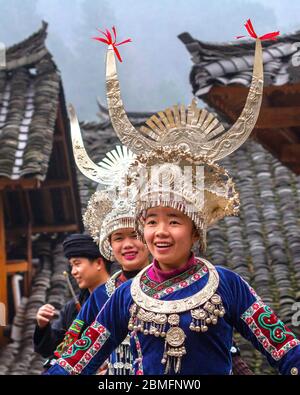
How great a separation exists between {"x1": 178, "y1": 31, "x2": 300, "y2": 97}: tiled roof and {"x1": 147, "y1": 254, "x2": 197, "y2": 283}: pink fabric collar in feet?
11.4

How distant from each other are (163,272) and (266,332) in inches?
22.0

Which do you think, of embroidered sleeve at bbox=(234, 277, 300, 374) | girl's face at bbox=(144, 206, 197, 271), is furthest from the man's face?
embroidered sleeve at bbox=(234, 277, 300, 374)

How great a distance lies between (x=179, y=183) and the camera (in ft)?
16.2

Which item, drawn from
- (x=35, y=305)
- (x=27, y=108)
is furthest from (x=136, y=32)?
(x=35, y=305)

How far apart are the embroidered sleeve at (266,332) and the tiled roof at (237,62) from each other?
3.66m

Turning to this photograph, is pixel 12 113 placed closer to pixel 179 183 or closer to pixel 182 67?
pixel 179 183

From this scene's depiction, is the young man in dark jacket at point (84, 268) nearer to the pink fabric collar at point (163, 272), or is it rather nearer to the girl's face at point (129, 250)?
the girl's face at point (129, 250)

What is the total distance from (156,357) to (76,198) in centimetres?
734

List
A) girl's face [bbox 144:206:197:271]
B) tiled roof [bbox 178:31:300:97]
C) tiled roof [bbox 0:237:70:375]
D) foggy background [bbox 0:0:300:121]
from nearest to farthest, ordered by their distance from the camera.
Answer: girl's face [bbox 144:206:197:271] < tiled roof [bbox 178:31:300:97] < tiled roof [bbox 0:237:70:375] < foggy background [bbox 0:0:300:121]

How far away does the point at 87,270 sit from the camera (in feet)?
21.7

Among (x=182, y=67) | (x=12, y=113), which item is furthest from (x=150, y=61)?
(x=12, y=113)

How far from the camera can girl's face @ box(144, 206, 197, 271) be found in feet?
15.8

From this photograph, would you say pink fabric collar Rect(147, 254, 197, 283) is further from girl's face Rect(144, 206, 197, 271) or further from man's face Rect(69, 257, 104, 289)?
man's face Rect(69, 257, 104, 289)

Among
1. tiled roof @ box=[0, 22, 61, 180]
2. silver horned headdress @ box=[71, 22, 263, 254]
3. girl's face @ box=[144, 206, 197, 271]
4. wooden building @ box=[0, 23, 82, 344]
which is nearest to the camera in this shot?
girl's face @ box=[144, 206, 197, 271]
